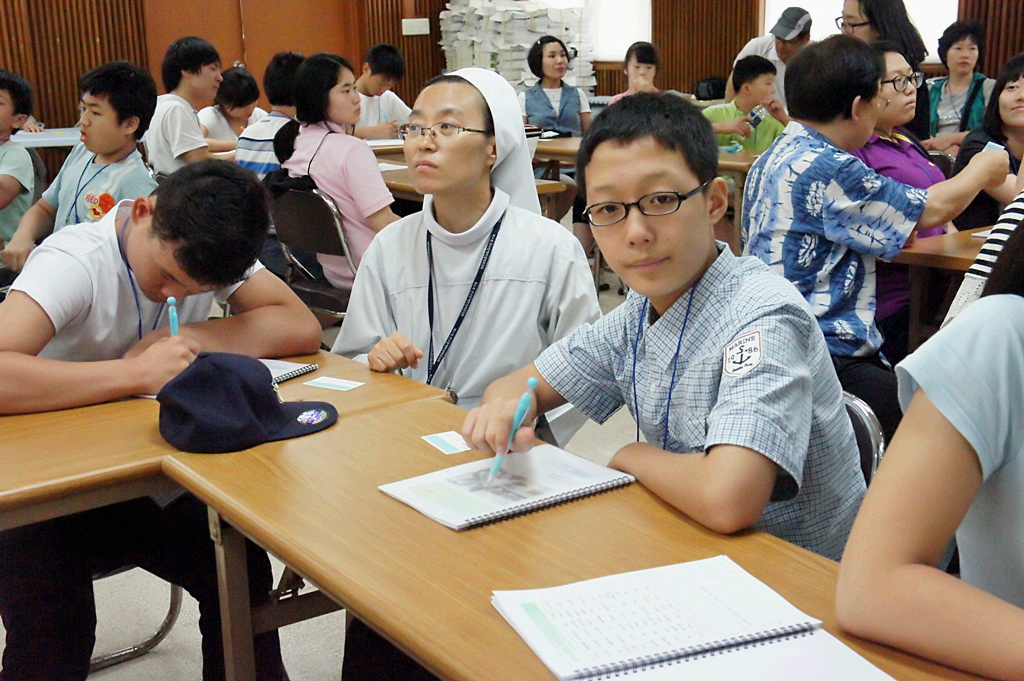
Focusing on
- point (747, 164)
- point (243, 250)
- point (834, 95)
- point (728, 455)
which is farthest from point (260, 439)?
point (747, 164)

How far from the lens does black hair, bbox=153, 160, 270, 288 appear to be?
181 cm

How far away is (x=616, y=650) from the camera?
94cm

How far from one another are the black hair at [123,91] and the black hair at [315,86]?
1.82 feet

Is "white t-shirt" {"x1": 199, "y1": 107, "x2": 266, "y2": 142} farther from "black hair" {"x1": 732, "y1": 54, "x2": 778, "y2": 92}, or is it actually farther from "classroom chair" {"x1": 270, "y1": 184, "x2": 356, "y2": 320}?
"black hair" {"x1": 732, "y1": 54, "x2": 778, "y2": 92}

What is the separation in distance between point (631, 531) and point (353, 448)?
0.53 meters

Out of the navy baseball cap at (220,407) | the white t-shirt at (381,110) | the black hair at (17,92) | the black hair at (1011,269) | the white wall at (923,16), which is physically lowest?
the navy baseball cap at (220,407)

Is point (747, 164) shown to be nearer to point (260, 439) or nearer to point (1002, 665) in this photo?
point (260, 439)

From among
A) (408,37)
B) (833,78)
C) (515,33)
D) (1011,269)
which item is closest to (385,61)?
(515,33)

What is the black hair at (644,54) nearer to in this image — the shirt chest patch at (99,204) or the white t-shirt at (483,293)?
the shirt chest patch at (99,204)

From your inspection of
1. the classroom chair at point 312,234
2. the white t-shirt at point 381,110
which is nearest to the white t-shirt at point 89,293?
the classroom chair at point 312,234

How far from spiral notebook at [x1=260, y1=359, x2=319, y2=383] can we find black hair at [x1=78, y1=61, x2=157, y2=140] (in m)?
1.69

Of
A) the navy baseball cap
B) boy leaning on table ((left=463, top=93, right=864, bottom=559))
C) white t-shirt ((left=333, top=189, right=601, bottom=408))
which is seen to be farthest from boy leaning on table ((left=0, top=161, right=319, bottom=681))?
boy leaning on table ((left=463, top=93, right=864, bottom=559))

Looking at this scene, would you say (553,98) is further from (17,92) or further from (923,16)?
(17,92)

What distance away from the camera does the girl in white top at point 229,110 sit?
5.80 metres
